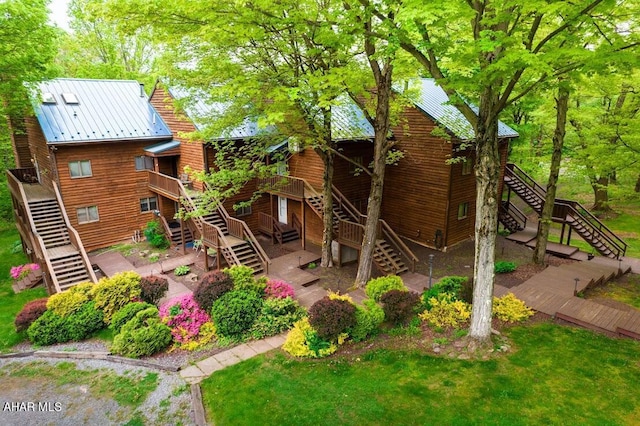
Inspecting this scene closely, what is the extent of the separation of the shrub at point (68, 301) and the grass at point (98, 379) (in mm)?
1900

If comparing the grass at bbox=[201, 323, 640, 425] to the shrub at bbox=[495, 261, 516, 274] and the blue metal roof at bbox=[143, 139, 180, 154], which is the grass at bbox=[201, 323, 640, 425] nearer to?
the shrub at bbox=[495, 261, 516, 274]

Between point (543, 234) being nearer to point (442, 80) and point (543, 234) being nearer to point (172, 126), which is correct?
point (442, 80)

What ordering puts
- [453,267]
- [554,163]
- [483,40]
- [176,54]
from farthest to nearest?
[453,267], [554,163], [176,54], [483,40]

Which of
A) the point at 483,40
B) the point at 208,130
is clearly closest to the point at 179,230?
the point at 208,130

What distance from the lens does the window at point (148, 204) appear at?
23.1m

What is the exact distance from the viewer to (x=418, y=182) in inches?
840

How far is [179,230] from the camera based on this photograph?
2277 centimetres

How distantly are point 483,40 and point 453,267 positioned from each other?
1311 cm

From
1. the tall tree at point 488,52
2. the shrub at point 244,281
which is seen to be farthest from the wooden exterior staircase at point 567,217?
the shrub at point 244,281

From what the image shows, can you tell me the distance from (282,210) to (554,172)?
→ 14.2m

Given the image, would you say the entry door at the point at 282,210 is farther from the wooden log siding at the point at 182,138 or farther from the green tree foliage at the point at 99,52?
the green tree foliage at the point at 99,52

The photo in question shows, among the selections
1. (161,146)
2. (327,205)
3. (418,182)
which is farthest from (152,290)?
(418,182)

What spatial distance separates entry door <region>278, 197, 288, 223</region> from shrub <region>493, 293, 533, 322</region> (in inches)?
550

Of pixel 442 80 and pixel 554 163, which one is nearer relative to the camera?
pixel 442 80
